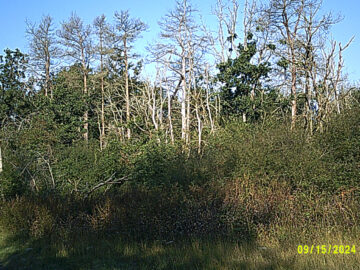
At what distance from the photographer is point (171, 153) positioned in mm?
19984

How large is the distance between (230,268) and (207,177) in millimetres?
7775

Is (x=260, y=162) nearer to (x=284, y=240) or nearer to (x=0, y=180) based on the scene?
(x=284, y=240)

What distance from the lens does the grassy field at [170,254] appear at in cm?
682

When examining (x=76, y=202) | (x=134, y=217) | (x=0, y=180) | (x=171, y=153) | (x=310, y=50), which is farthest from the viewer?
(x=310, y=50)

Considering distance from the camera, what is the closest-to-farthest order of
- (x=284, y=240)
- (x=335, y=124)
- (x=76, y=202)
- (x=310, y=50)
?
(x=284, y=240) < (x=76, y=202) < (x=335, y=124) < (x=310, y=50)

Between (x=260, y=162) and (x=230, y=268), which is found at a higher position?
(x=260, y=162)

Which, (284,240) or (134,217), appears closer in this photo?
(284,240)

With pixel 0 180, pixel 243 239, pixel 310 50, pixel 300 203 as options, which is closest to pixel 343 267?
pixel 243 239
